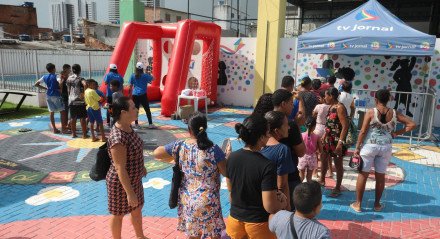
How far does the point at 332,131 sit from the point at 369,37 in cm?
405

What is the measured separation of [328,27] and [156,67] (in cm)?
694

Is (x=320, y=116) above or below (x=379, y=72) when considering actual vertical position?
below

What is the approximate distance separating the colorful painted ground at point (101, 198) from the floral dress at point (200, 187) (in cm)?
137

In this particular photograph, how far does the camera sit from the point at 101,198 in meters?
4.93

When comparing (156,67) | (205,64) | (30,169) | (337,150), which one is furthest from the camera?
(156,67)

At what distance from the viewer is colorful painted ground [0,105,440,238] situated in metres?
4.10

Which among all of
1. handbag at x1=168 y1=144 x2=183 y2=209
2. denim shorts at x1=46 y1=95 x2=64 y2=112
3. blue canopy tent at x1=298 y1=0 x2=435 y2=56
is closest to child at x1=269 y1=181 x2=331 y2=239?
handbag at x1=168 y1=144 x2=183 y2=209

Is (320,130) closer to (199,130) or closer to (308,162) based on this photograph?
(308,162)

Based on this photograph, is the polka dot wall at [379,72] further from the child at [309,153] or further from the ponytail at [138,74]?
the ponytail at [138,74]

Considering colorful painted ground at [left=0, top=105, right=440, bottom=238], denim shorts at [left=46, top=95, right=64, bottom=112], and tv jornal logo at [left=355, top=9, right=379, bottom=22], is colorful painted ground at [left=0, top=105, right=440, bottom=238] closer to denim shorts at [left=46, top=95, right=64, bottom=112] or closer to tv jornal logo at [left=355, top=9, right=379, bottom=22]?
denim shorts at [left=46, top=95, right=64, bottom=112]

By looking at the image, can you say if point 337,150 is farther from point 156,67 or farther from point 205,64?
point 156,67

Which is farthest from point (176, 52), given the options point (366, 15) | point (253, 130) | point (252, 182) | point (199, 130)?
point (252, 182)

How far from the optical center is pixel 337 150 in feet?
15.8

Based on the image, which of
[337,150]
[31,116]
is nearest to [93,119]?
[31,116]
